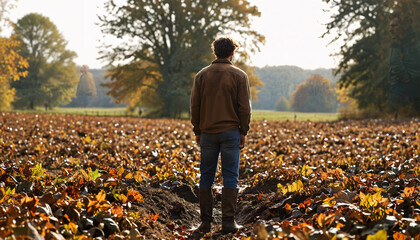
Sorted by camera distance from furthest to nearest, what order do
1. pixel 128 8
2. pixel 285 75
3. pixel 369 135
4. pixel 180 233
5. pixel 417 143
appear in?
pixel 285 75 < pixel 128 8 < pixel 369 135 < pixel 417 143 < pixel 180 233

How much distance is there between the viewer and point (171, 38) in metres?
29.3

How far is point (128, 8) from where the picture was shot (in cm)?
2789

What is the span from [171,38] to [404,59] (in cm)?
1726

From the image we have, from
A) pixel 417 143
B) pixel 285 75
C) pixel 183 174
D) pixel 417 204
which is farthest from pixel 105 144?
pixel 285 75

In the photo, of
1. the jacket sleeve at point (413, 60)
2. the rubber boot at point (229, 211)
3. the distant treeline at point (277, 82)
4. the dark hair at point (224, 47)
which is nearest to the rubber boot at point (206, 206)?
the rubber boot at point (229, 211)

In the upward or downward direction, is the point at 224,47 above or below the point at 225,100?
above

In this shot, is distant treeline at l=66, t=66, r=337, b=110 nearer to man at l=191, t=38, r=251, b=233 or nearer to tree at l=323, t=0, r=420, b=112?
tree at l=323, t=0, r=420, b=112

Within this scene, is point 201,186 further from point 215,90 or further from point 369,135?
point 369,135

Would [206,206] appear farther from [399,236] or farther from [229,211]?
[399,236]

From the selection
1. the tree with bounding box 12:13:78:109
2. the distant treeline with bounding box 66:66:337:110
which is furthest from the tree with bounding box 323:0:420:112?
the distant treeline with bounding box 66:66:337:110

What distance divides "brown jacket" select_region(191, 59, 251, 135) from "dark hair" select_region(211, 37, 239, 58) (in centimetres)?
9

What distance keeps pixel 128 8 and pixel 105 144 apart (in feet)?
72.6

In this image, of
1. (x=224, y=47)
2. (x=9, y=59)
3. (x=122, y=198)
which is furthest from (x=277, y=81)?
(x=122, y=198)

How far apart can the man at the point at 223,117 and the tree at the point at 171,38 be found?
906 inches
